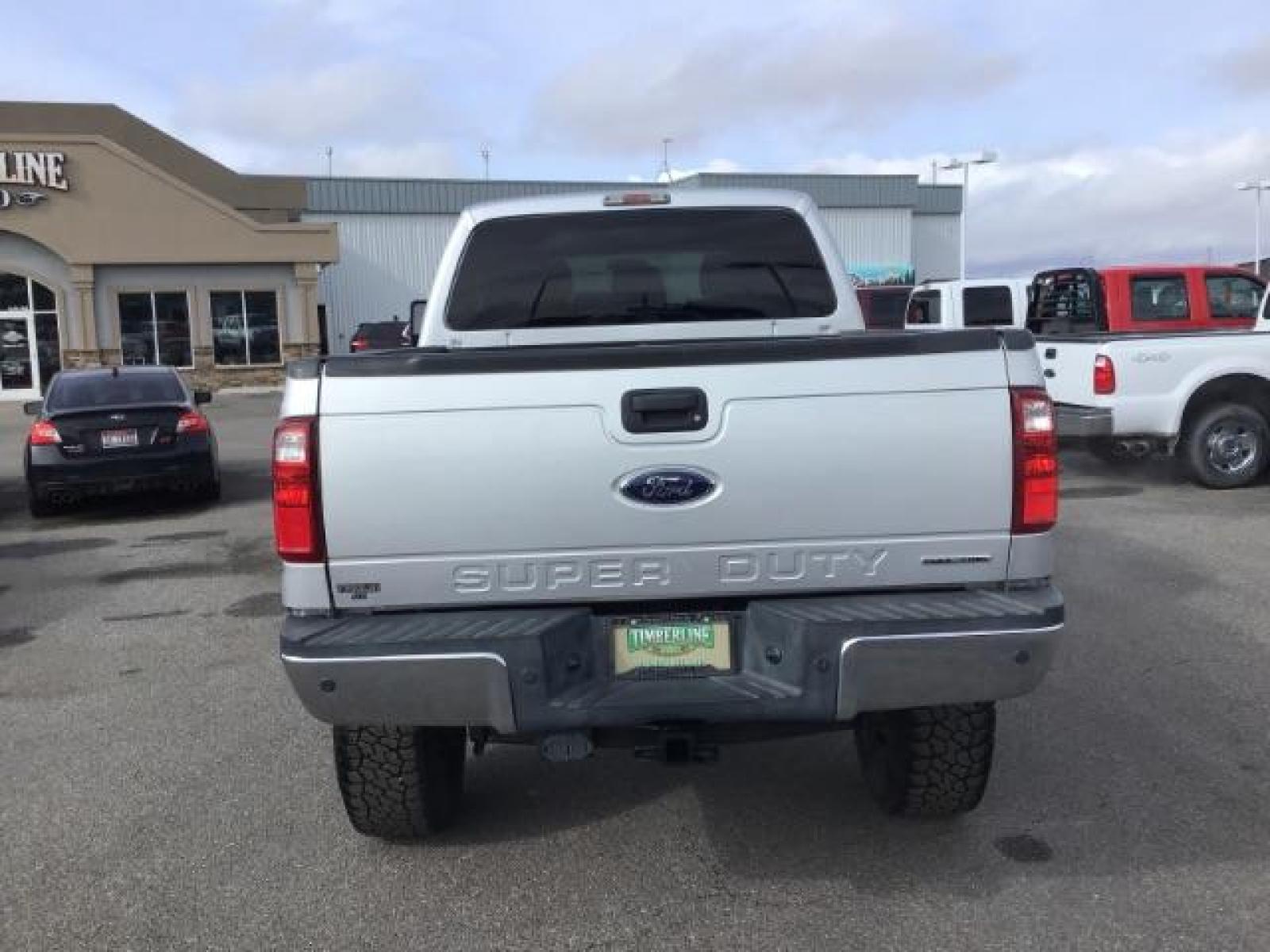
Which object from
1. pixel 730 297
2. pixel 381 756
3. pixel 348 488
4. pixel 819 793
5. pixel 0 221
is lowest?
pixel 819 793

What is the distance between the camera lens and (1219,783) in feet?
14.1

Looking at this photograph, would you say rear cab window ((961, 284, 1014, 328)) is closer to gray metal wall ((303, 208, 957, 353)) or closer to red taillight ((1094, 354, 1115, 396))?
red taillight ((1094, 354, 1115, 396))

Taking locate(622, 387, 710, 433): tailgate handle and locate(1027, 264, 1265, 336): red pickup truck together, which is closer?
locate(622, 387, 710, 433): tailgate handle

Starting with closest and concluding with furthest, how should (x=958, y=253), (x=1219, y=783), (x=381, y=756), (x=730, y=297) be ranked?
(x=381, y=756), (x=1219, y=783), (x=730, y=297), (x=958, y=253)

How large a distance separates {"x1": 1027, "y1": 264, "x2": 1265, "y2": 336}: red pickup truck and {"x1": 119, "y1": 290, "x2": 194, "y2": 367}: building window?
25123 millimetres

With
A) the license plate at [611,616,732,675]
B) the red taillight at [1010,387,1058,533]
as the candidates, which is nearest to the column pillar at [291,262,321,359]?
the license plate at [611,616,732,675]

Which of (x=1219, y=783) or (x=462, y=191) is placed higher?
(x=462, y=191)

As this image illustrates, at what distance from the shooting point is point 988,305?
1711 centimetres

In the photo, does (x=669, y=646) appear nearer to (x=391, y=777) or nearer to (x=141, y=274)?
(x=391, y=777)

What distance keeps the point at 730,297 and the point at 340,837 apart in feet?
8.13

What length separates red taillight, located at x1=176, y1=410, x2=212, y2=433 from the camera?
11.8 metres

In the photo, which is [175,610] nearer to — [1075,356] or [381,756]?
[381,756]

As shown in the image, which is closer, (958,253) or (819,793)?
(819,793)

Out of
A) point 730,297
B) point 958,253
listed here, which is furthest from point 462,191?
point 730,297
